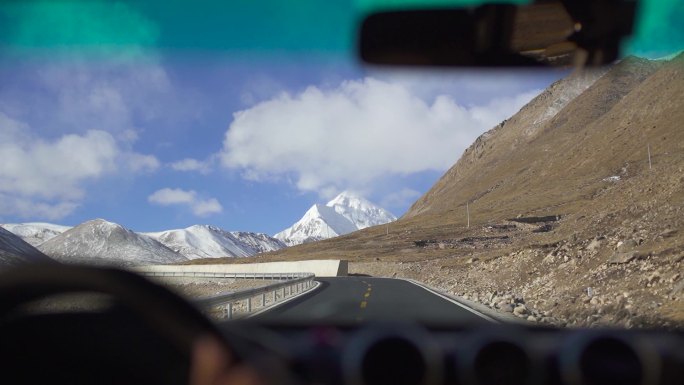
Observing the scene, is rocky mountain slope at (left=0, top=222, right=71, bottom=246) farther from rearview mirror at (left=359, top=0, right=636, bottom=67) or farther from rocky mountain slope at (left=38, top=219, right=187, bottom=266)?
rearview mirror at (left=359, top=0, right=636, bottom=67)

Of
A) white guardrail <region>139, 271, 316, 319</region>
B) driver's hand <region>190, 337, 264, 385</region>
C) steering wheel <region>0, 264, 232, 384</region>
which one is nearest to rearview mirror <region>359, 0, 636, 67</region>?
white guardrail <region>139, 271, 316, 319</region>

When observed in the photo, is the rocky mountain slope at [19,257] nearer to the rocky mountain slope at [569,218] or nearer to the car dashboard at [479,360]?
the car dashboard at [479,360]

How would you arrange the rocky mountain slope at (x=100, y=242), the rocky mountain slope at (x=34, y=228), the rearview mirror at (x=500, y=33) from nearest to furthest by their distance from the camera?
the rearview mirror at (x=500, y=33), the rocky mountain slope at (x=34, y=228), the rocky mountain slope at (x=100, y=242)

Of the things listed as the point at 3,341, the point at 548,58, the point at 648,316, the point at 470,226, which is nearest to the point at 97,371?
the point at 3,341

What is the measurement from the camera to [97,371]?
242 centimetres

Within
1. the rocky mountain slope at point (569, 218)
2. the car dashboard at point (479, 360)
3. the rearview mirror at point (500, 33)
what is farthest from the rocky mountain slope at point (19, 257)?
the rocky mountain slope at point (569, 218)

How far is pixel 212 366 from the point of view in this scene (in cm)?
211

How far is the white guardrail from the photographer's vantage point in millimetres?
12759

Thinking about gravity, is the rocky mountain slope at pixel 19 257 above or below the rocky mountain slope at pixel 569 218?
below

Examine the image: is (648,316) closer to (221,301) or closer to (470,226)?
(221,301)

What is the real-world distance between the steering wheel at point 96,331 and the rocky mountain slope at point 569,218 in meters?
4.76

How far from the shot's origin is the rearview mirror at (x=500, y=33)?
4262 millimetres

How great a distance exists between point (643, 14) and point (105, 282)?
4139 millimetres

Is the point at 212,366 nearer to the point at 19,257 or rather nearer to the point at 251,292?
the point at 19,257
